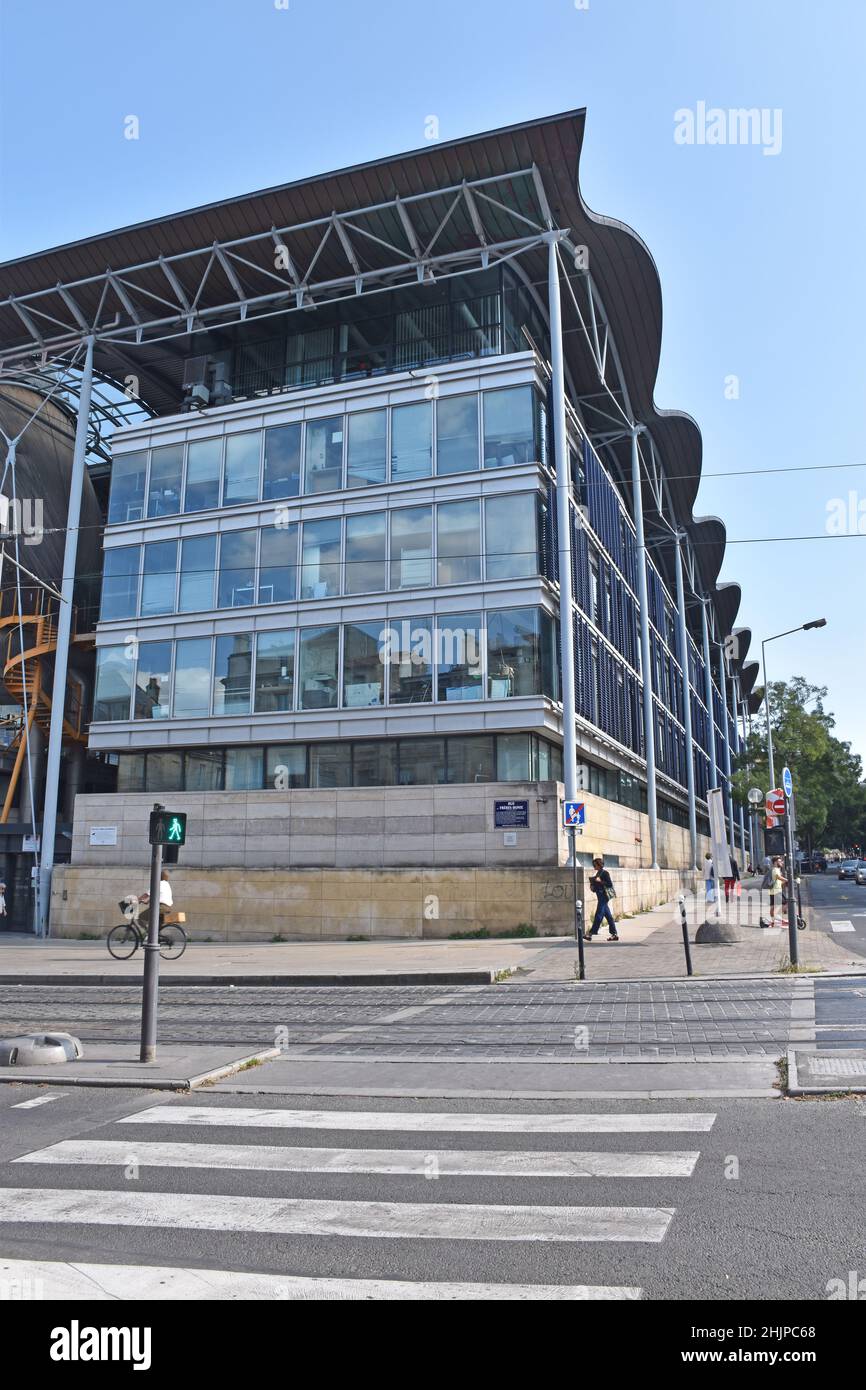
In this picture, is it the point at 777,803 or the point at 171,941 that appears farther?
the point at 171,941

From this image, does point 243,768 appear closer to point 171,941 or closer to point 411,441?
point 171,941

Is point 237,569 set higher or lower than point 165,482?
lower

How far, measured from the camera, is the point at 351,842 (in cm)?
2800

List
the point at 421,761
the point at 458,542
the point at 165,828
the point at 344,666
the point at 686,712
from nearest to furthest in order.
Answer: the point at 165,828, the point at 421,761, the point at 458,542, the point at 344,666, the point at 686,712

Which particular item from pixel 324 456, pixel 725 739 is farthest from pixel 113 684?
pixel 725 739

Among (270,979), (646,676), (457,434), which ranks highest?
(457,434)

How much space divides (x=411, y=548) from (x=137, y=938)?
13134mm

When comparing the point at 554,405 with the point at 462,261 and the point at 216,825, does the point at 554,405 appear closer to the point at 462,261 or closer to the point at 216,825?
the point at 462,261

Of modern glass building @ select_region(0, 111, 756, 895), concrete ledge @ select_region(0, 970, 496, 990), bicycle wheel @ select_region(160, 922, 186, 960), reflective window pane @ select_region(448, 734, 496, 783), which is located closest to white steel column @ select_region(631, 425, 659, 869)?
modern glass building @ select_region(0, 111, 756, 895)

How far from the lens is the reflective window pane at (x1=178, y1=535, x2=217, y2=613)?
32.3 metres

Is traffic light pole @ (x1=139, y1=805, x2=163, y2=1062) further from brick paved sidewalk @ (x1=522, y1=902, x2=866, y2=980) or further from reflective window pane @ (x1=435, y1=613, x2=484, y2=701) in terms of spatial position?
reflective window pane @ (x1=435, y1=613, x2=484, y2=701)

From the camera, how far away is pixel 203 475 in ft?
109

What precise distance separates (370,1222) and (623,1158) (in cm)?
191
